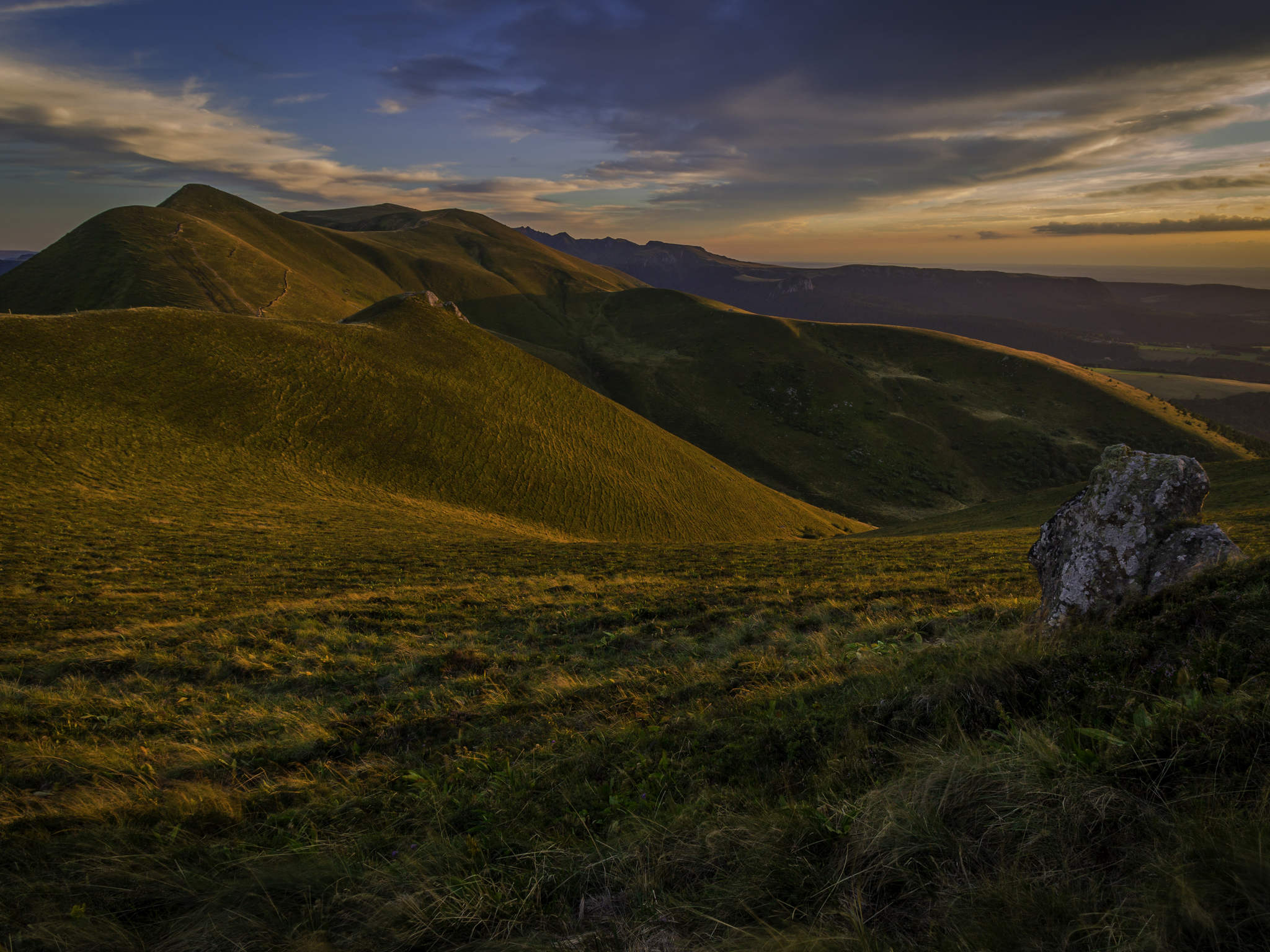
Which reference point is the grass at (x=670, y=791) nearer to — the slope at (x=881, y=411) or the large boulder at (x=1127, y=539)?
the large boulder at (x=1127, y=539)

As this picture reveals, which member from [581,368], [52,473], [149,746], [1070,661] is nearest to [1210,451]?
[581,368]

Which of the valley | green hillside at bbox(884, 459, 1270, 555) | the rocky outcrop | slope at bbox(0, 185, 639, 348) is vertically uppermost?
slope at bbox(0, 185, 639, 348)

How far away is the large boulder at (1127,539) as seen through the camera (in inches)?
293

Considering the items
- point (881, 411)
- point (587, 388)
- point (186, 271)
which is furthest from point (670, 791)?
point (186, 271)

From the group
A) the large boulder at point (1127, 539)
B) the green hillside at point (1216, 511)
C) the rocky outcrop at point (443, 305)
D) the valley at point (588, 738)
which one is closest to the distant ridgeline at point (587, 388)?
the rocky outcrop at point (443, 305)

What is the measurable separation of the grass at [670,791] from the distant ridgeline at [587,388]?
3294 cm

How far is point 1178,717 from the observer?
366 cm

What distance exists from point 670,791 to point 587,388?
6288 cm

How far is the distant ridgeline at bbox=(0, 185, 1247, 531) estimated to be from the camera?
1730 inches

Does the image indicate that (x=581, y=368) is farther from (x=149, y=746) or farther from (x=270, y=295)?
(x=149, y=746)

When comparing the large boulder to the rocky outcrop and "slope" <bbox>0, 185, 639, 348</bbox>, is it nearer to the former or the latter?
the rocky outcrop

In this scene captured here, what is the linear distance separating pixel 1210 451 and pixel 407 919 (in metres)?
143

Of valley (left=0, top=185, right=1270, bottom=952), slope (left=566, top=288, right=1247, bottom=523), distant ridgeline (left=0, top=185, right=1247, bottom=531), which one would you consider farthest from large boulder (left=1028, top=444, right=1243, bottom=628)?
slope (left=566, top=288, right=1247, bottom=523)

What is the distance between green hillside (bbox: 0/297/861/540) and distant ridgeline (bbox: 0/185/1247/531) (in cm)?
30
